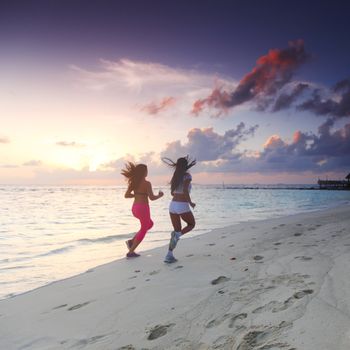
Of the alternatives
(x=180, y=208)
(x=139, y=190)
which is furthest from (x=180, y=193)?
(x=139, y=190)

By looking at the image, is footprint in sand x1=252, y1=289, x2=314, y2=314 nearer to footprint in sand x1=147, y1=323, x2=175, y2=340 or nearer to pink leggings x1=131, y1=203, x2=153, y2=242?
footprint in sand x1=147, y1=323, x2=175, y2=340

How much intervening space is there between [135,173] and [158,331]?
16.0 feet

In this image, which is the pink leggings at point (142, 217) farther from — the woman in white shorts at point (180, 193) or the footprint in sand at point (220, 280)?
the footprint in sand at point (220, 280)

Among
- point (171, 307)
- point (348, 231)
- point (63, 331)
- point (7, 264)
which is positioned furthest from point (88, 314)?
point (348, 231)

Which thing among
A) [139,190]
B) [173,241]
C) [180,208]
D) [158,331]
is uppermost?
[139,190]

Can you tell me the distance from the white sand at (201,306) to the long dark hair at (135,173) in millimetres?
2132

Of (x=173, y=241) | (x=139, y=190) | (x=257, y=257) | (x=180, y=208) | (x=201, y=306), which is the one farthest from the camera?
(x=139, y=190)

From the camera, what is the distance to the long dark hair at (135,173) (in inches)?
310

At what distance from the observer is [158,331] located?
3.38 m

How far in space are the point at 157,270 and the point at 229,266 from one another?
1419 millimetres

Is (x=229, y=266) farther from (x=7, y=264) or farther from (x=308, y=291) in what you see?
(x=7, y=264)

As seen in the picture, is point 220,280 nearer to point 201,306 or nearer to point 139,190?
point 201,306

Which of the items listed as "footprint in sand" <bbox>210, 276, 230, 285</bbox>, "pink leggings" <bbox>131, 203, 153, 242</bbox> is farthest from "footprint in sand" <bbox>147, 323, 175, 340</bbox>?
"pink leggings" <bbox>131, 203, 153, 242</bbox>

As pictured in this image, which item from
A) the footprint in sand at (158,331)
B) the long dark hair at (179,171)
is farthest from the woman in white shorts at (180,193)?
the footprint in sand at (158,331)
